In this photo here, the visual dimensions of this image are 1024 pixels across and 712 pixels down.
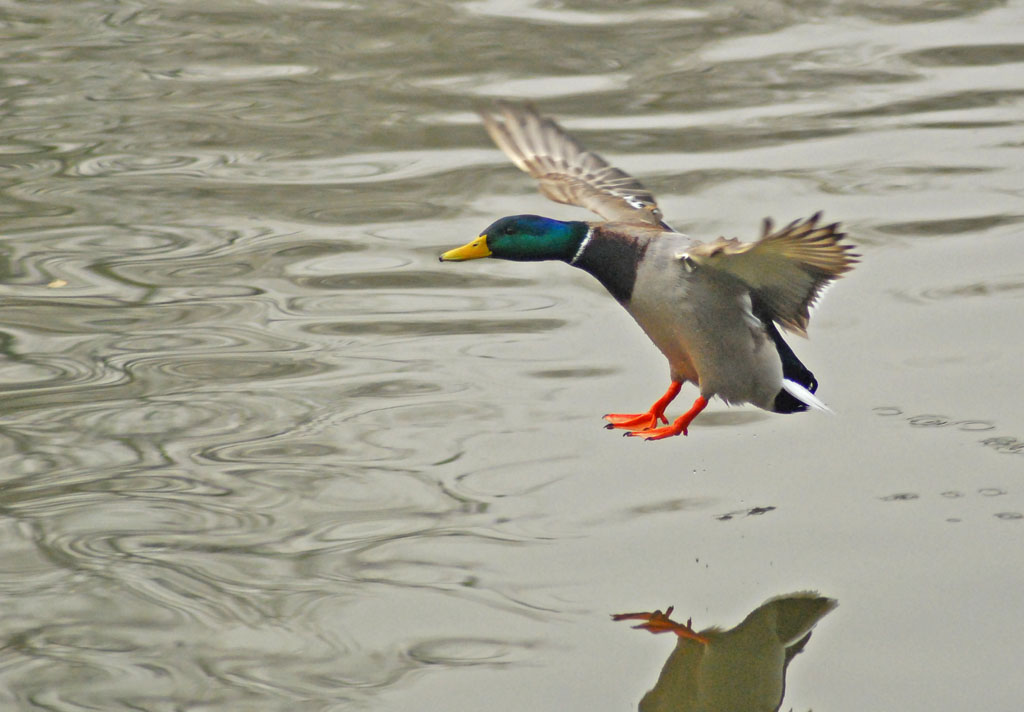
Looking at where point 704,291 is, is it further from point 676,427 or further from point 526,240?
point 526,240

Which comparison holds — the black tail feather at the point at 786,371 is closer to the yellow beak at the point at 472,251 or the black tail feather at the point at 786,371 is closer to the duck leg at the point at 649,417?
the duck leg at the point at 649,417

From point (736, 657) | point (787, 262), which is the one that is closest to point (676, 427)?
point (787, 262)

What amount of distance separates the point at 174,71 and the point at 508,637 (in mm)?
6182

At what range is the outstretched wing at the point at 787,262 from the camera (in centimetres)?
364

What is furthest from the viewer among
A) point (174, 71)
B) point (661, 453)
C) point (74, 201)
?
point (174, 71)

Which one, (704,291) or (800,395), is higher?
(704,291)

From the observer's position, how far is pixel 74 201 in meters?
6.65

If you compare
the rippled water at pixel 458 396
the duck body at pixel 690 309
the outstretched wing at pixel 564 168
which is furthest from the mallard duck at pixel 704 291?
the outstretched wing at pixel 564 168

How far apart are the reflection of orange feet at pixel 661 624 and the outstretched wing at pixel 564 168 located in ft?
5.51

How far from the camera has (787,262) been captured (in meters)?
3.87

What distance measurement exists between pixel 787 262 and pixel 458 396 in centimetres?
141

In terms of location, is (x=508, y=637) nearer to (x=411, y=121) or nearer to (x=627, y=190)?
(x=627, y=190)

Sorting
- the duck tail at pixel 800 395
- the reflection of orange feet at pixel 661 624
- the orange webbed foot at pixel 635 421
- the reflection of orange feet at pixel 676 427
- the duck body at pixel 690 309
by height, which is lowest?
the reflection of orange feet at pixel 661 624

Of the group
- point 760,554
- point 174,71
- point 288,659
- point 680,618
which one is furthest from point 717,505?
point 174,71
